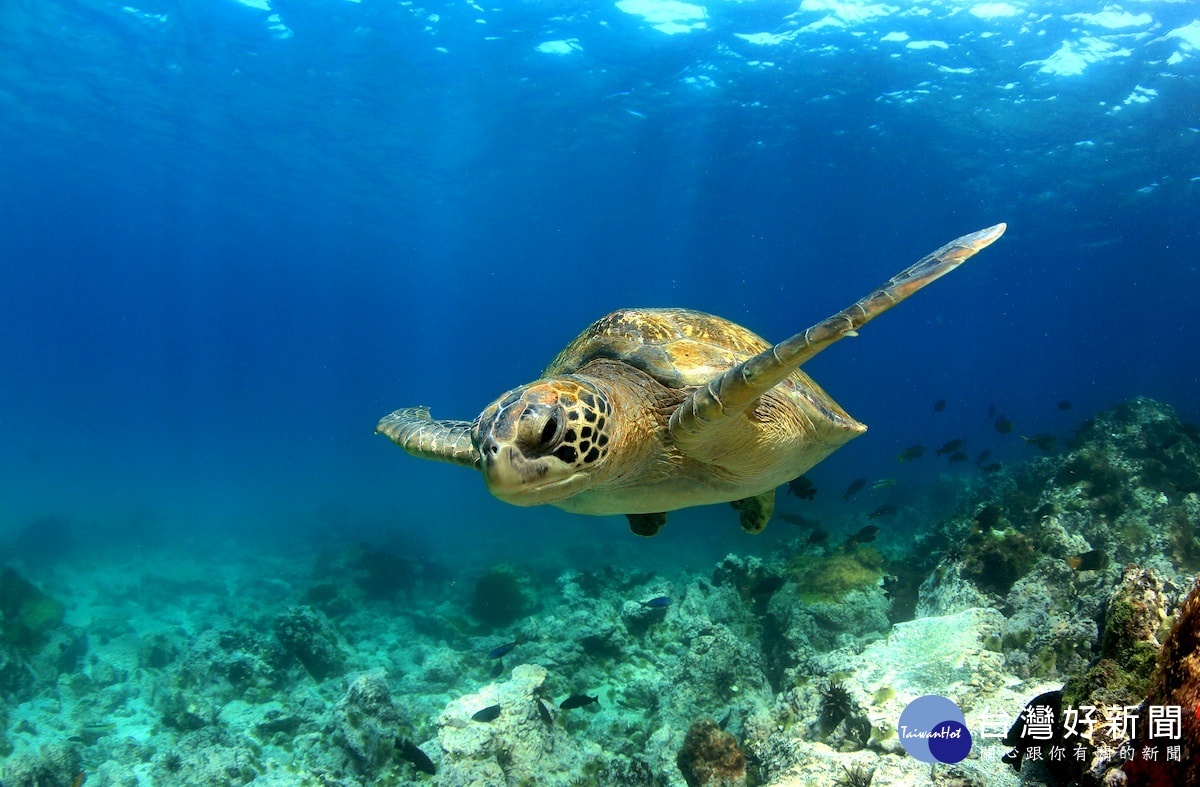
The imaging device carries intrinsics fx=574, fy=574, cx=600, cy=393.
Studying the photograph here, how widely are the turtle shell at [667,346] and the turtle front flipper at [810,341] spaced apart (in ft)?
2.45

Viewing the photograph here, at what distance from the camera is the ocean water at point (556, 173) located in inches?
646

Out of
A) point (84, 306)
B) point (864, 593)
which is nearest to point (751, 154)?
point (864, 593)

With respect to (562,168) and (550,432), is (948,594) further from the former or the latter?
(562,168)

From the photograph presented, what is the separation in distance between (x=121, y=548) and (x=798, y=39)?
2605 cm

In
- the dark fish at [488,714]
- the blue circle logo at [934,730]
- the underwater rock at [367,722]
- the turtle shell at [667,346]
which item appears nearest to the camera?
the blue circle logo at [934,730]

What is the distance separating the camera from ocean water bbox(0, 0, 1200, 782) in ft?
53.8

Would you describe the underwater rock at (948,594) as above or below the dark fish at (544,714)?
above

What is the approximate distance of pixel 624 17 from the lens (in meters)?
16.2

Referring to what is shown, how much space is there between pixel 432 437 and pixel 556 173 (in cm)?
2779

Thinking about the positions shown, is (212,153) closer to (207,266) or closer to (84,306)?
(207,266)

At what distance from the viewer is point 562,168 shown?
2844cm

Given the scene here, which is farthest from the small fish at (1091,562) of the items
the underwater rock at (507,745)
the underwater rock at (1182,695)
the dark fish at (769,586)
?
the underwater rock at (1182,695)

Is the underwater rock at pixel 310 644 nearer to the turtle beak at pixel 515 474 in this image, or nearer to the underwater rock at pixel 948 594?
the turtle beak at pixel 515 474

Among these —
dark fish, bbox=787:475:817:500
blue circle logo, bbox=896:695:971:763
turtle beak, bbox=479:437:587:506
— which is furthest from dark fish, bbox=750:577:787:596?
turtle beak, bbox=479:437:587:506
